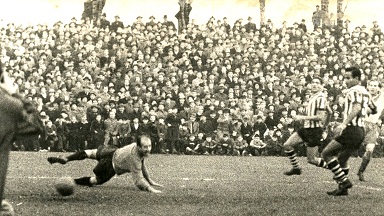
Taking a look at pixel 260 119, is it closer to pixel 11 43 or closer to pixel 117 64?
pixel 117 64

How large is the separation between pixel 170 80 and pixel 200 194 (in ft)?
48.2

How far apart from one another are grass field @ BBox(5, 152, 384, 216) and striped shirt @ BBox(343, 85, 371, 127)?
1.21m

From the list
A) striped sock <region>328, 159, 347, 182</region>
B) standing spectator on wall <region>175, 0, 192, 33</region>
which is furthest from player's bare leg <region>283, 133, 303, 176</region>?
standing spectator on wall <region>175, 0, 192, 33</region>

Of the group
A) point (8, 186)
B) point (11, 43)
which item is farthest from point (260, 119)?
point (8, 186)

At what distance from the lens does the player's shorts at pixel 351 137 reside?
12.8 metres

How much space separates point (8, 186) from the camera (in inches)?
508

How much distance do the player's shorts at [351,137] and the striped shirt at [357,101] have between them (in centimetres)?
9

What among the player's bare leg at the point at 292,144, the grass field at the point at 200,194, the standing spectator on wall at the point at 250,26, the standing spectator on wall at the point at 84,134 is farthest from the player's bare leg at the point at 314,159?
the standing spectator on wall at the point at 250,26

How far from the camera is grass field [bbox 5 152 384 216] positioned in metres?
10.3

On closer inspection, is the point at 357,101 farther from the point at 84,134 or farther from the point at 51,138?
the point at 51,138

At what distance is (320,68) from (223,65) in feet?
11.2

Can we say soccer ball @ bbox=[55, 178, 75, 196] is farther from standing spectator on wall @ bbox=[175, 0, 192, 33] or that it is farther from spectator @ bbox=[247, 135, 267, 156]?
standing spectator on wall @ bbox=[175, 0, 192, 33]

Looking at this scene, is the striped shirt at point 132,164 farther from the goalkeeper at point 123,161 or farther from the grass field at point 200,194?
the grass field at point 200,194

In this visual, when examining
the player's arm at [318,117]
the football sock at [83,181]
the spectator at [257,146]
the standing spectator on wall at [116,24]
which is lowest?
the spectator at [257,146]
